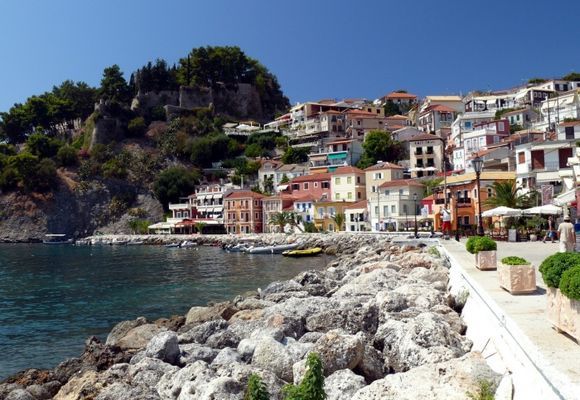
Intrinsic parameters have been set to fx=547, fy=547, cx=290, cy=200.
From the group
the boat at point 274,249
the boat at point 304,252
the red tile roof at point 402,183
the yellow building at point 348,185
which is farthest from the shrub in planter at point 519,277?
the yellow building at point 348,185

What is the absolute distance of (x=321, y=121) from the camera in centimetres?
9844

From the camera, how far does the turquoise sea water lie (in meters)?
17.6

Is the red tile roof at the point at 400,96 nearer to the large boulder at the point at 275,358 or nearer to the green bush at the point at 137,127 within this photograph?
the green bush at the point at 137,127

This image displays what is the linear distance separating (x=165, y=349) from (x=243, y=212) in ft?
228

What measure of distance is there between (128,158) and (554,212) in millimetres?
86940

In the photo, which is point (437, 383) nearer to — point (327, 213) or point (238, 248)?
point (238, 248)

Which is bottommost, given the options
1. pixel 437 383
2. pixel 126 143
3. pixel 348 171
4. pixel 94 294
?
pixel 94 294

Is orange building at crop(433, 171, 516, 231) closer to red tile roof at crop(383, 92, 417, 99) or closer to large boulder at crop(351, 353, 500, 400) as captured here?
large boulder at crop(351, 353, 500, 400)

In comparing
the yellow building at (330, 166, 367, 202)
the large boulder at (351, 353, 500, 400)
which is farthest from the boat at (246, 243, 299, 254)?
the large boulder at (351, 353, 500, 400)

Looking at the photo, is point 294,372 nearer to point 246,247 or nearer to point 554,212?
point 554,212

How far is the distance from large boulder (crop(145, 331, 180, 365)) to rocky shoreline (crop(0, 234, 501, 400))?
0.02m

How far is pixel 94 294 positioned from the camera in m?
29.1

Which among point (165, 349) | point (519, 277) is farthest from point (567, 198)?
point (165, 349)

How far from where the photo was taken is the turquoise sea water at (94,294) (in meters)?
17.6
